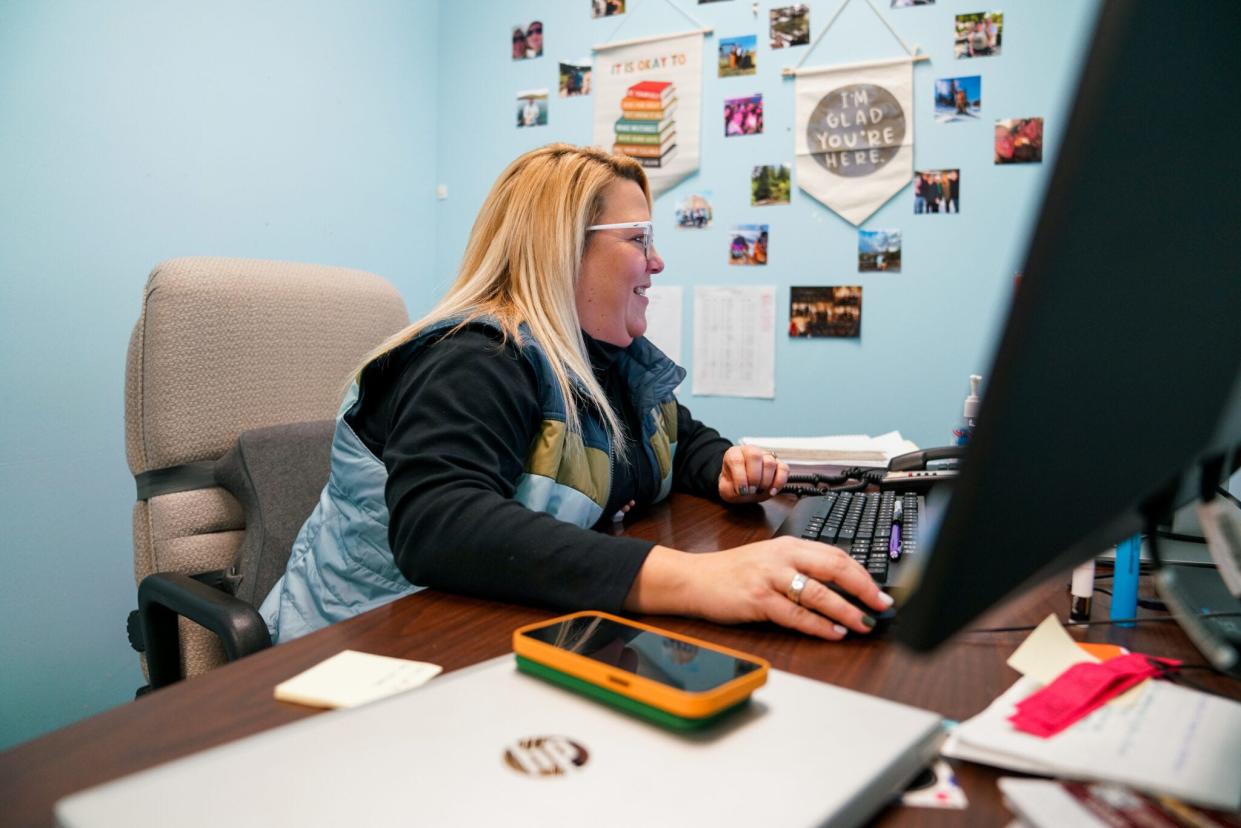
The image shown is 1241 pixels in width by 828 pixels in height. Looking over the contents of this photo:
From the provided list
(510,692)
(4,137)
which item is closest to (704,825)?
(510,692)

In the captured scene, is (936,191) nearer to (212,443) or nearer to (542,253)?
(542,253)

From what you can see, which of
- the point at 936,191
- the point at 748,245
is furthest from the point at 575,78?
the point at 936,191

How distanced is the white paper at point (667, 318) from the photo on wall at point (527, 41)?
829 mm

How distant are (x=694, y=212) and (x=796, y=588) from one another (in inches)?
69.2

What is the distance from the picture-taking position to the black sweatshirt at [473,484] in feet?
2.31

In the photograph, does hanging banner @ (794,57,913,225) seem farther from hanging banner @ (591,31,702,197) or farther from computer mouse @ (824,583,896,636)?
computer mouse @ (824,583,896,636)

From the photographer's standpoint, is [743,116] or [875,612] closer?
[875,612]

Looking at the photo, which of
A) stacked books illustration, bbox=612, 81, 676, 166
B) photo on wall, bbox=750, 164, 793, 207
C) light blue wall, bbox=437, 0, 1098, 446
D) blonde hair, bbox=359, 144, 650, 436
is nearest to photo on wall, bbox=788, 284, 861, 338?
light blue wall, bbox=437, 0, 1098, 446

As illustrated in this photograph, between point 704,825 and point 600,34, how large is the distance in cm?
241

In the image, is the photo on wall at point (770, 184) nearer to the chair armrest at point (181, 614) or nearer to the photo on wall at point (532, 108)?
the photo on wall at point (532, 108)

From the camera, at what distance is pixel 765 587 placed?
2.16 ft

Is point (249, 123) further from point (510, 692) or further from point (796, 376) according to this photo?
point (510, 692)

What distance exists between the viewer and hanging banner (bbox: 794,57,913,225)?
2.01 m

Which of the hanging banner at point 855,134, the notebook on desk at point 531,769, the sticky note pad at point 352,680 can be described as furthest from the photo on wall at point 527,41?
the notebook on desk at point 531,769
